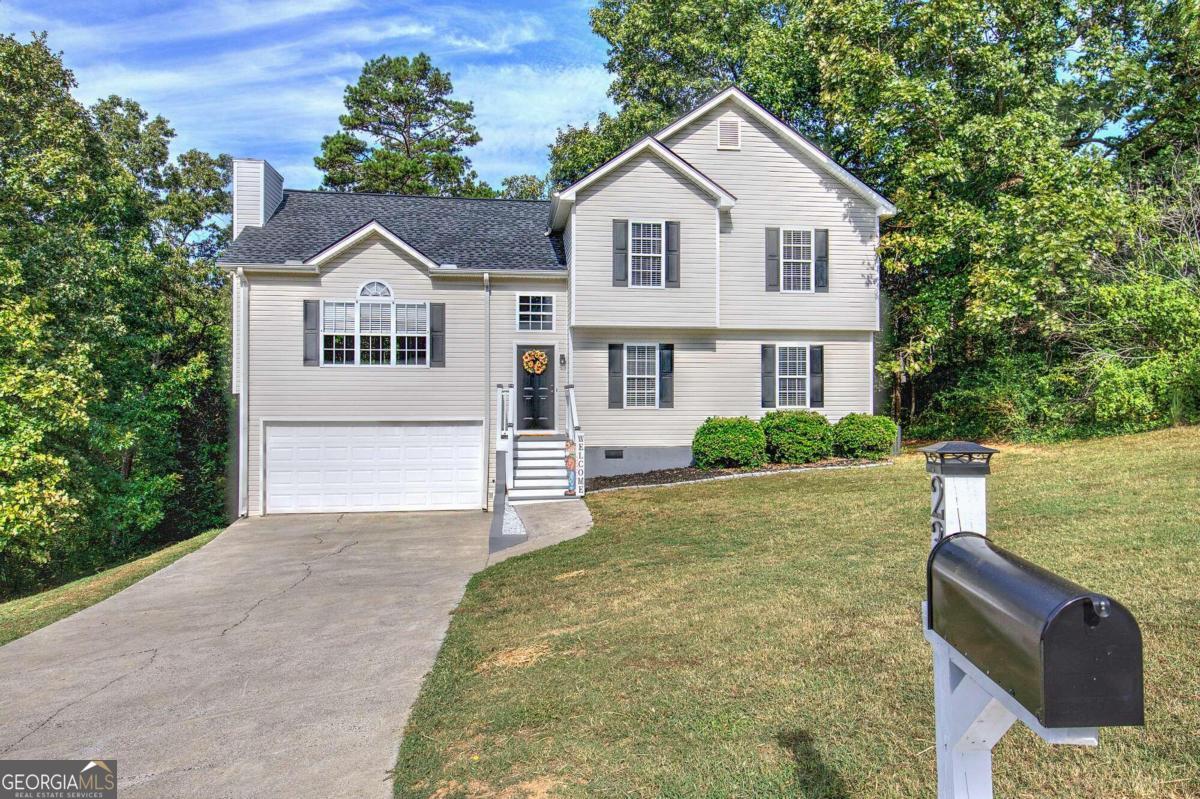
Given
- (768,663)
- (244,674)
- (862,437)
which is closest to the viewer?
(768,663)

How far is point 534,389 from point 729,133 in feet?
25.1

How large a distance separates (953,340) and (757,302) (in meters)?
7.09

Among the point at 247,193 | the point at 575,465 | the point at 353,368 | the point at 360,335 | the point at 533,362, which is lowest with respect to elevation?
the point at 575,465

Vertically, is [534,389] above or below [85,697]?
above

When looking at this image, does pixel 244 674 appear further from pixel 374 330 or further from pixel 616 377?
pixel 616 377

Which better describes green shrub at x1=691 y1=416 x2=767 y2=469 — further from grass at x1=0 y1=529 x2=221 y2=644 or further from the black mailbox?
the black mailbox

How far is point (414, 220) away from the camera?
18.2 metres

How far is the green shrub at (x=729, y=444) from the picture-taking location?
15773 millimetres

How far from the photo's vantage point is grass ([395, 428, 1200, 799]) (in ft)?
11.8

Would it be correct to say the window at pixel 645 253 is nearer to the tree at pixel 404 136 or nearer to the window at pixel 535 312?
the window at pixel 535 312

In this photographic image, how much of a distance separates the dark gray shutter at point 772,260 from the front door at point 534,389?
18.3 feet

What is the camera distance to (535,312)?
16656 millimetres

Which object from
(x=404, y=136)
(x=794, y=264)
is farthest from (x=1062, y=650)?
(x=404, y=136)

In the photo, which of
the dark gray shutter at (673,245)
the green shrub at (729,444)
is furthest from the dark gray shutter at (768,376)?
the dark gray shutter at (673,245)
